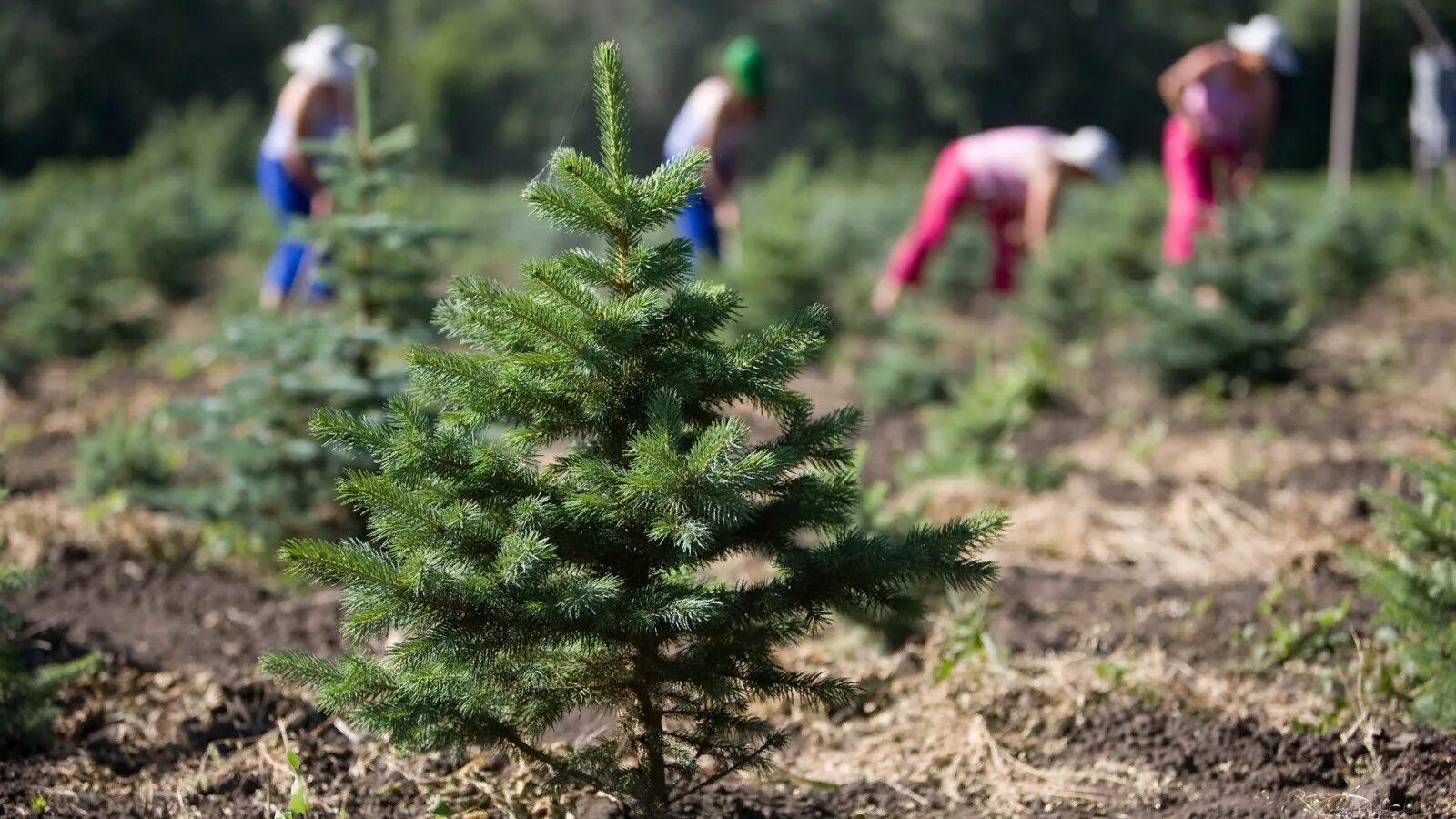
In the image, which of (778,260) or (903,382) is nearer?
(903,382)

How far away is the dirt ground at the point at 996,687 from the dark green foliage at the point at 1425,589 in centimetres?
9

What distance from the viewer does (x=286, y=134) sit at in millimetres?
6625

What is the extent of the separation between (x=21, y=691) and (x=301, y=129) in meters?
4.60

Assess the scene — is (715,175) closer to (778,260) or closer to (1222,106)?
(778,260)

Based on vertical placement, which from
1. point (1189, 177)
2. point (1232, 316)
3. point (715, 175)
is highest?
point (1189, 177)

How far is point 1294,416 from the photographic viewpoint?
6.05 m

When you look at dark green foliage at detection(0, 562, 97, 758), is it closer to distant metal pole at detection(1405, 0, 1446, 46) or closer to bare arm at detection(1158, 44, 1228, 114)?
distant metal pole at detection(1405, 0, 1446, 46)

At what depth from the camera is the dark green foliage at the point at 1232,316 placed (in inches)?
251

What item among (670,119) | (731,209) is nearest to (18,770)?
(731,209)

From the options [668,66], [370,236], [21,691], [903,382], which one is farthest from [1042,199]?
[668,66]

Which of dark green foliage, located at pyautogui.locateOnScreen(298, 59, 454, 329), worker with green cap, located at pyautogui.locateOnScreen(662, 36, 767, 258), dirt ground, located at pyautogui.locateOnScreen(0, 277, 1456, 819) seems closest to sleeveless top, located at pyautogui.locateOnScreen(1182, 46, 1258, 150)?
worker with green cap, located at pyautogui.locateOnScreen(662, 36, 767, 258)

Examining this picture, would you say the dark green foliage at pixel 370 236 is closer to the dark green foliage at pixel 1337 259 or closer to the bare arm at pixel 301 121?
the bare arm at pixel 301 121

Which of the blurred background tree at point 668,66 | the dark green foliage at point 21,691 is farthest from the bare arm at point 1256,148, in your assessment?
the blurred background tree at point 668,66

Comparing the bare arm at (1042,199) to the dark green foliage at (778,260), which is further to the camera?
the bare arm at (1042,199)
